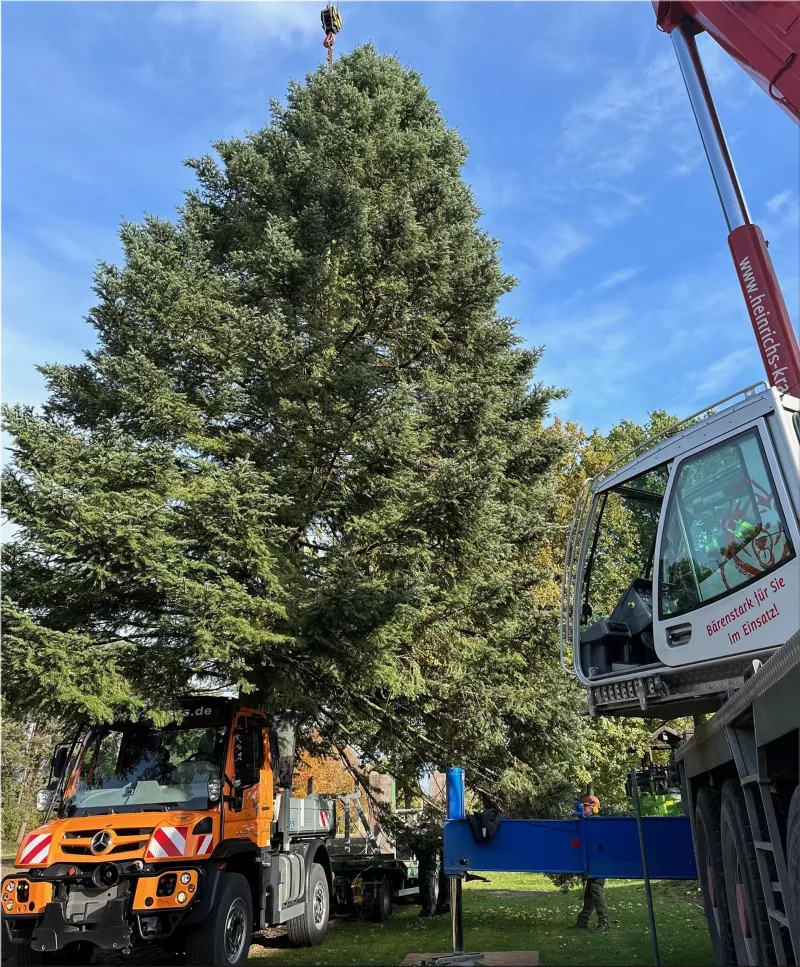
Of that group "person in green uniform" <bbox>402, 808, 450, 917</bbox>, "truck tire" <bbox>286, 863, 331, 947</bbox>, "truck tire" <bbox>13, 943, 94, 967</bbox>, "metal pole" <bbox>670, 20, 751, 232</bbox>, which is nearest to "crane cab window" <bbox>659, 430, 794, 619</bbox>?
"metal pole" <bbox>670, 20, 751, 232</bbox>

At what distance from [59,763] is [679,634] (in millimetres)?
6557

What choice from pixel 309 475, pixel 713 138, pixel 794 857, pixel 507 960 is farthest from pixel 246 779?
pixel 713 138

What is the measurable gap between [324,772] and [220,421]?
1644 centimetres

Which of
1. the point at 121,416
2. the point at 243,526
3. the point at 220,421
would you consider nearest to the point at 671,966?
the point at 243,526

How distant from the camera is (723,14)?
6.21 m

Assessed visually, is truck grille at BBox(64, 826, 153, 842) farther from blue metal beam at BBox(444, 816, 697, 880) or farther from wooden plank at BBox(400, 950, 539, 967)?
blue metal beam at BBox(444, 816, 697, 880)

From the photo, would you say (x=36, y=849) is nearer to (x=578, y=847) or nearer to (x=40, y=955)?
(x=40, y=955)

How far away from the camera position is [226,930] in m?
7.55

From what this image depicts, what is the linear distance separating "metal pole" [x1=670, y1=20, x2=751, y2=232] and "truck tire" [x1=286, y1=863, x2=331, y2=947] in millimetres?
9229

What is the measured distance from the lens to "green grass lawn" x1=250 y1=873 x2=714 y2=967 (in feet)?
28.9

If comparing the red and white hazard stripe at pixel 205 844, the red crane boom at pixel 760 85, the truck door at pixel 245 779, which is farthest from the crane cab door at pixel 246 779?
the red crane boom at pixel 760 85

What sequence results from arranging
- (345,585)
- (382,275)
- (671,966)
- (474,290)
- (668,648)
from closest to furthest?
(668,648) < (671,966) < (345,585) < (382,275) < (474,290)

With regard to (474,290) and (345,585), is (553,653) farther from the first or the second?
(474,290)

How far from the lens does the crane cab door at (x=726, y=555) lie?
4461 mm
